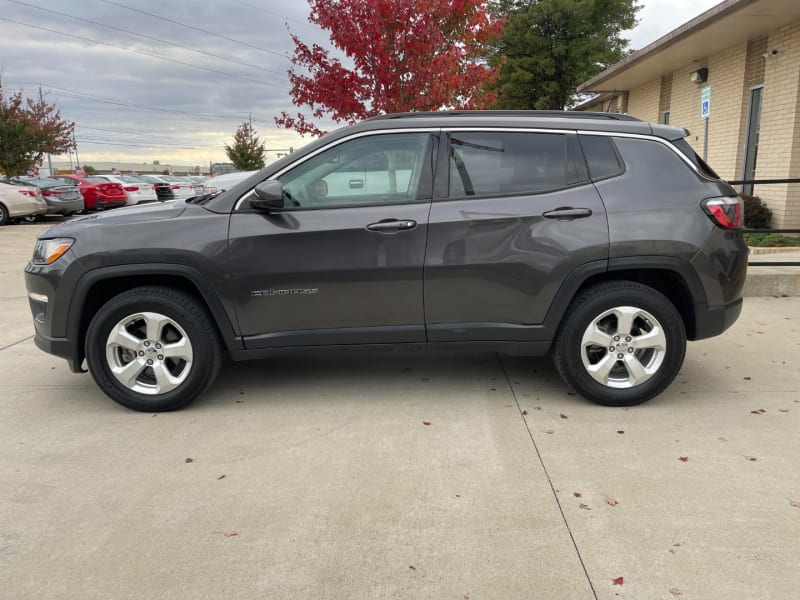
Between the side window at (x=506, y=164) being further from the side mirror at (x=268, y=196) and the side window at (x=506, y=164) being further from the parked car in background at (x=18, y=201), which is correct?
the parked car in background at (x=18, y=201)

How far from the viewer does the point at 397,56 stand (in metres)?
9.61

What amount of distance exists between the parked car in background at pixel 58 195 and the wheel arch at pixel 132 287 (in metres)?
18.2

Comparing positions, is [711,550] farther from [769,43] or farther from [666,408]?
[769,43]

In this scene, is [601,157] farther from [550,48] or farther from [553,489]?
[550,48]

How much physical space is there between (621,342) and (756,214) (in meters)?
8.16

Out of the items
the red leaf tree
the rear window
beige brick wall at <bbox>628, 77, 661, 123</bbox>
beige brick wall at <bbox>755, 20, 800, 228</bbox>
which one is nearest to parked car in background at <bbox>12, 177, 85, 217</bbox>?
the red leaf tree

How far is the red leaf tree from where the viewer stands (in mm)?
9367

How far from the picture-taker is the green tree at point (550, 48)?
93.8 ft

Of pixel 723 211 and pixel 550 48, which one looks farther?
pixel 550 48

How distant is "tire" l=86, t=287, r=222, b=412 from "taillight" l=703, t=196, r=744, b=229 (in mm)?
3296

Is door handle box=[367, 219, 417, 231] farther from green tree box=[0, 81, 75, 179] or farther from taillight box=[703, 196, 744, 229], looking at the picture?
green tree box=[0, 81, 75, 179]

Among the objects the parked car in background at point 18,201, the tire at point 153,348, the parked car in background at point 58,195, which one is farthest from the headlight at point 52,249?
the parked car in background at point 58,195

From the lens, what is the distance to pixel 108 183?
2302 cm

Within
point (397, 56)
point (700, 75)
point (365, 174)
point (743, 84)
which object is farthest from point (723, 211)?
point (700, 75)
